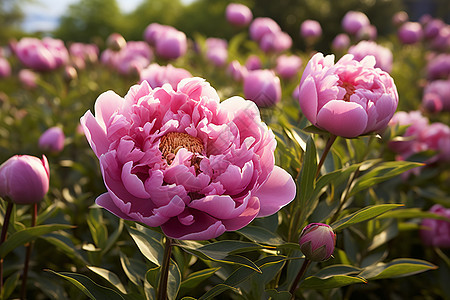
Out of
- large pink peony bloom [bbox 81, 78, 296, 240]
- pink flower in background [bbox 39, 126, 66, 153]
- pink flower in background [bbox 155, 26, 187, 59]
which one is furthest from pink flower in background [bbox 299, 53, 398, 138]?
pink flower in background [bbox 155, 26, 187, 59]

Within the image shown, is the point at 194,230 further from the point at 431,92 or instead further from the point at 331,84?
the point at 431,92

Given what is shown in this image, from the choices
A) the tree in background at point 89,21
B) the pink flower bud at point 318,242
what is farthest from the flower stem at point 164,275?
the tree in background at point 89,21

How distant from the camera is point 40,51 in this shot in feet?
7.04

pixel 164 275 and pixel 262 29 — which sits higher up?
pixel 164 275

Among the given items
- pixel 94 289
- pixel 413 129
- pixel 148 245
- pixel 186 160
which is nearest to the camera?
pixel 186 160

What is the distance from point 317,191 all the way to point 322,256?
199 millimetres

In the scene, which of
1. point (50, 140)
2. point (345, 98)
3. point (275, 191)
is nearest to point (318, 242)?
point (275, 191)

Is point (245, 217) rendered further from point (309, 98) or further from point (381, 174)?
point (381, 174)

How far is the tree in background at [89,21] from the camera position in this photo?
12562 millimetres

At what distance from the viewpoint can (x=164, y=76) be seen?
1.27 metres

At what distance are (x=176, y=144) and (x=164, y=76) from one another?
610 millimetres

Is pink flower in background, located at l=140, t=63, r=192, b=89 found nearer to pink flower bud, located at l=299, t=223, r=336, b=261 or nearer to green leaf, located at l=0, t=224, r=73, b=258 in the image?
green leaf, located at l=0, t=224, r=73, b=258

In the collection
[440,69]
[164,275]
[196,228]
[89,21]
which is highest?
[196,228]

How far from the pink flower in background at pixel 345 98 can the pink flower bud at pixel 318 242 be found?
0.65ft
